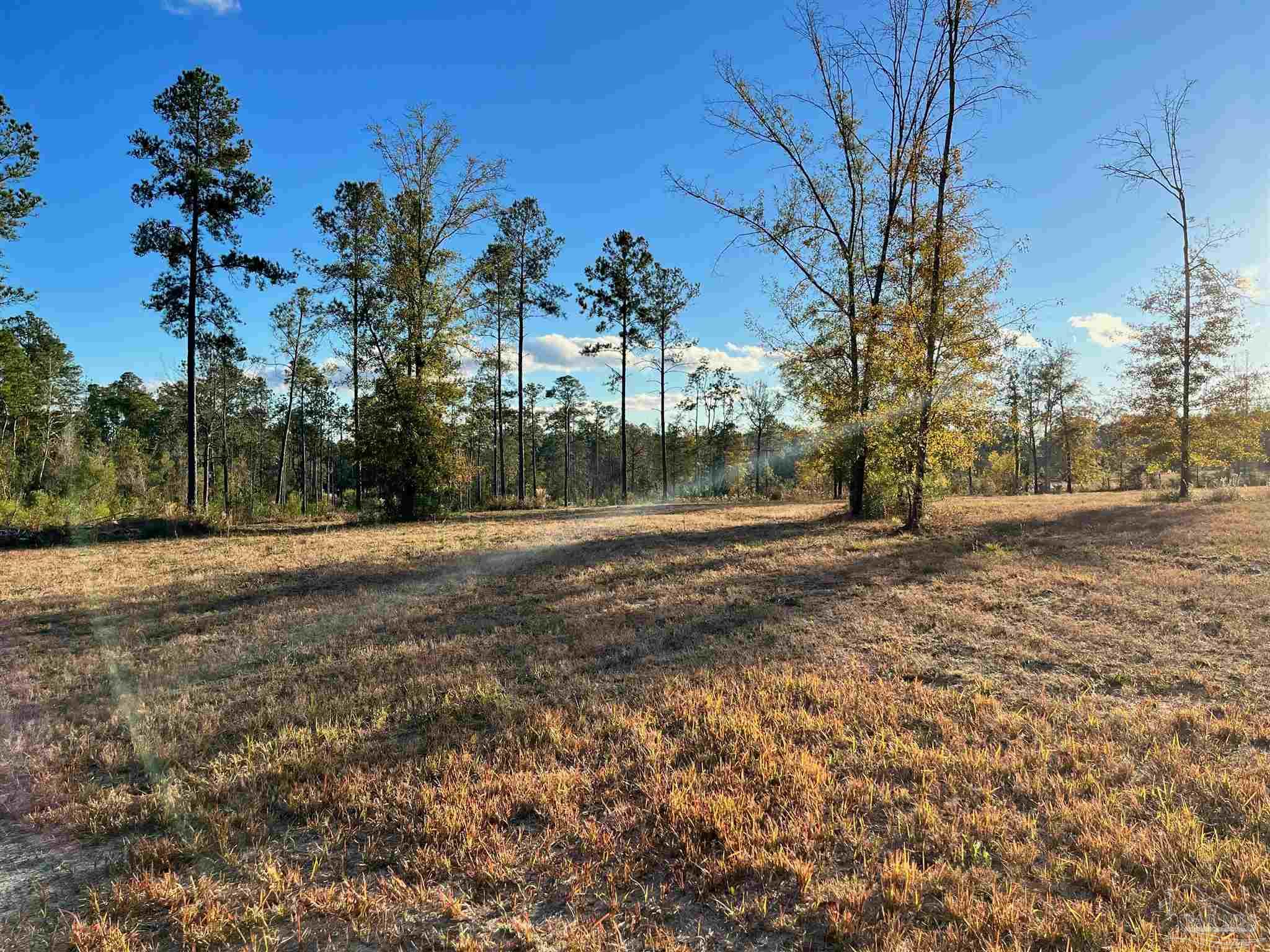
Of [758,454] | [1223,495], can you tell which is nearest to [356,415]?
[1223,495]

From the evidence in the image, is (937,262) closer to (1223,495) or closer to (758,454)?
(1223,495)

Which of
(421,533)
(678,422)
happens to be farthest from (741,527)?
(678,422)

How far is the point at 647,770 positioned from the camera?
3.41 metres

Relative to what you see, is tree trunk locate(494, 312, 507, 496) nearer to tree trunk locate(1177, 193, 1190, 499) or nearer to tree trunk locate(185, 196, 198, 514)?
tree trunk locate(185, 196, 198, 514)

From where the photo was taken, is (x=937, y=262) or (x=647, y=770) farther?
(x=937, y=262)

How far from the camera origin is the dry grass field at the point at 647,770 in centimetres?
228

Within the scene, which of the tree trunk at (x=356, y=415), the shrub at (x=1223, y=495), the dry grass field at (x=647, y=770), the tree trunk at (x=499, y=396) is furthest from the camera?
the tree trunk at (x=499, y=396)

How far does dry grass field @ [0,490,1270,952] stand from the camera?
2283 mm

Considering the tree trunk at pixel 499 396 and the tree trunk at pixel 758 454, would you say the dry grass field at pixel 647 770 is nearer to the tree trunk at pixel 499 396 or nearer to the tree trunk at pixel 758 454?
the tree trunk at pixel 499 396

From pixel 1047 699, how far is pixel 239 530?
20271mm
